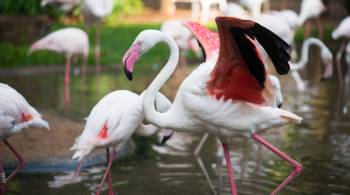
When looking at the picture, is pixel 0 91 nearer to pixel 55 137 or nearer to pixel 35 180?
pixel 35 180

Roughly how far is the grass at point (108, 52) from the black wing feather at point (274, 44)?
27.9 feet

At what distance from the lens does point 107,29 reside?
54.5ft

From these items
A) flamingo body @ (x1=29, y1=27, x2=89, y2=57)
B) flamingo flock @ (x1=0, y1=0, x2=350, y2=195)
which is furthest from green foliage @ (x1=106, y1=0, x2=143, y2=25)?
flamingo flock @ (x1=0, y1=0, x2=350, y2=195)

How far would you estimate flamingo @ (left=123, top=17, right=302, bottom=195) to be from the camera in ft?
15.0

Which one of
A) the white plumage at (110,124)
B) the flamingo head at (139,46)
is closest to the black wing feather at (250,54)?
the flamingo head at (139,46)

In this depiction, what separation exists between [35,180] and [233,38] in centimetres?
239

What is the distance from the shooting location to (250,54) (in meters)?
4.55

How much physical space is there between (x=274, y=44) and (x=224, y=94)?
0.56 meters

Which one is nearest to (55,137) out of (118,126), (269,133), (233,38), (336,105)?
(118,126)

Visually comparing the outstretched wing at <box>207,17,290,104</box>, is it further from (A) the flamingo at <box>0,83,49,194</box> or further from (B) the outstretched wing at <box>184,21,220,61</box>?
(A) the flamingo at <box>0,83,49,194</box>

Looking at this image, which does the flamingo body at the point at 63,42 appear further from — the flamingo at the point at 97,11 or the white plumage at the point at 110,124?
the white plumage at the point at 110,124

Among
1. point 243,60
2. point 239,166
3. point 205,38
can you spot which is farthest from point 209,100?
point 239,166

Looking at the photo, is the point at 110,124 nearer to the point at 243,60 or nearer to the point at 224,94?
the point at 224,94

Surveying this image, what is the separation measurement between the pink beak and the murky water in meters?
1.32
